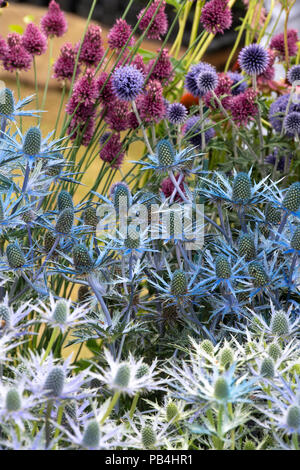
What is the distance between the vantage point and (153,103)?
141 centimetres

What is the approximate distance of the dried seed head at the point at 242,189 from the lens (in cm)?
109

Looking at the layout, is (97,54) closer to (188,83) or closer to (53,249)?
(188,83)

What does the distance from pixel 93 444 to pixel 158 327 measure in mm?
605

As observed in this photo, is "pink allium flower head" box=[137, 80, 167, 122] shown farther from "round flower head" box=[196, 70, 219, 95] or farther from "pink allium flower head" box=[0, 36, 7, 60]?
"pink allium flower head" box=[0, 36, 7, 60]

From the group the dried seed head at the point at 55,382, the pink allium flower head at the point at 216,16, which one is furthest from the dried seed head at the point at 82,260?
the pink allium flower head at the point at 216,16

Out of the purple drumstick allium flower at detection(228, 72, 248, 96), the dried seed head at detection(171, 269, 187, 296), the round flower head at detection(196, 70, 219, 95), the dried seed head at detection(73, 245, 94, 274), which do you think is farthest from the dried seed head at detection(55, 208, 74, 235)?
the purple drumstick allium flower at detection(228, 72, 248, 96)

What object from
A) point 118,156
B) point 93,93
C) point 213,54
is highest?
point 213,54

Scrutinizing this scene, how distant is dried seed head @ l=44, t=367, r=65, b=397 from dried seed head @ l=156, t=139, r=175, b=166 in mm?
539

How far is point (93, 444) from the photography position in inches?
26.1

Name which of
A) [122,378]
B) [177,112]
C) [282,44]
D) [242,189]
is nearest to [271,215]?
[242,189]

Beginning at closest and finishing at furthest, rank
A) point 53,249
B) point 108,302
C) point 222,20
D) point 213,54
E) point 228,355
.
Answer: point 228,355 < point 53,249 < point 108,302 < point 222,20 < point 213,54

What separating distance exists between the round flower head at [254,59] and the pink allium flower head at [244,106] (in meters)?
0.06

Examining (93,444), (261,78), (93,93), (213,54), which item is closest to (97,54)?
(93,93)
